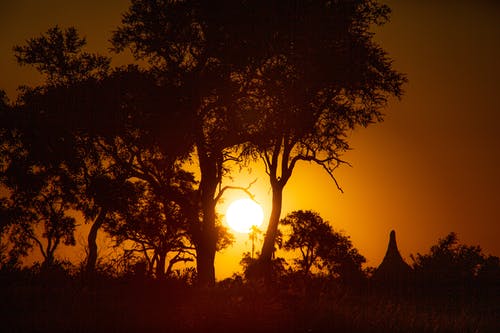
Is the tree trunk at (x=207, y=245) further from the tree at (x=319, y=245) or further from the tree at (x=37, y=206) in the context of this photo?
the tree at (x=319, y=245)

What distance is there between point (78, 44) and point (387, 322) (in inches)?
992

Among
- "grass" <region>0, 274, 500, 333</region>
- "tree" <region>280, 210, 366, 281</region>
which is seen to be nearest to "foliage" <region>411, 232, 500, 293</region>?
"tree" <region>280, 210, 366, 281</region>

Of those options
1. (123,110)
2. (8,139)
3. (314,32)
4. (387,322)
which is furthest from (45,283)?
(8,139)

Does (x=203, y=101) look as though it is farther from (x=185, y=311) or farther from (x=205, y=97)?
(x=185, y=311)

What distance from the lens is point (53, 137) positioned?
3488 cm

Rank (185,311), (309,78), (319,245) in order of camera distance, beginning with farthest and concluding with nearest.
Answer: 1. (319,245)
2. (309,78)
3. (185,311)

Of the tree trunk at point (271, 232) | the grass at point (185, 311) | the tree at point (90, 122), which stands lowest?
the grass at point (185, 311)

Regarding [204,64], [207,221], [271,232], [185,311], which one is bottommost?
[185,311]

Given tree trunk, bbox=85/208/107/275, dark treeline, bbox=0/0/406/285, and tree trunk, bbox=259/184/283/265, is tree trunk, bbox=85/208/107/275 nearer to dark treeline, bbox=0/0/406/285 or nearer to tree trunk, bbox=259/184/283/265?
dark treeline, bbox=0/0/406/285

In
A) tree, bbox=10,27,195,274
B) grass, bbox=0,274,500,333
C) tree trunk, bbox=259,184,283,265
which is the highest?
tree, bbox=10,27,195,274

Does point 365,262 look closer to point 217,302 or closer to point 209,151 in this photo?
point 209,151

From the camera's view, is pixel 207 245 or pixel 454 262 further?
pixel 454 262

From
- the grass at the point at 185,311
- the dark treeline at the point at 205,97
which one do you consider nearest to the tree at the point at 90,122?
the dark treeline at the point at 205,97

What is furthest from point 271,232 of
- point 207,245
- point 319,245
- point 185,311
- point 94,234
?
point 319,245
